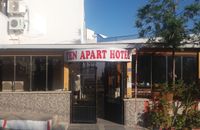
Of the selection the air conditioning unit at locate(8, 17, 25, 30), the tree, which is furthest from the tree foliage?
the air conditioning unit at locate(8, 17, 25, 30)

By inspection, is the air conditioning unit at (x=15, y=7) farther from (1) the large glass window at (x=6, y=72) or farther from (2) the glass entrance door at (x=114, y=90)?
(2) the glass entrance door at (x=114, y=90)

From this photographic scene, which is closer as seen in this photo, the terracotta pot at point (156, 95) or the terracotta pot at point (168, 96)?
the terracotta pot at point (168, 96)

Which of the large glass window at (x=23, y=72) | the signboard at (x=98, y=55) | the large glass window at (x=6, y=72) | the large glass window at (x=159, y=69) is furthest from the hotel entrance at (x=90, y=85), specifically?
the large glass window at (x=6, y=72)

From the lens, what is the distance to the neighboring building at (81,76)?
1884 centimetres

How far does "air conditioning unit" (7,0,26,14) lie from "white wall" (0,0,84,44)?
0.56 m

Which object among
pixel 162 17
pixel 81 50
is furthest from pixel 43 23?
pixel 162 17

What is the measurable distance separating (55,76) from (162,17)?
229 inches

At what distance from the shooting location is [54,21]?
26.3 meters

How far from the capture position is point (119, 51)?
1866 centimetres

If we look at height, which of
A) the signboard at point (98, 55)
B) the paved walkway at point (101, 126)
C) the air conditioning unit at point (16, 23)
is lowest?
the paved walkway at point (101, 126)

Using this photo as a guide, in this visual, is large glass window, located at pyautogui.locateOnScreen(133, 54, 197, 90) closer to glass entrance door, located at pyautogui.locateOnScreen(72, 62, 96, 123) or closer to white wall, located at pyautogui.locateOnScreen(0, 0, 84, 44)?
glass entrance door, located at pyautogui.locateOnScreen(72, 62, 96, 123)

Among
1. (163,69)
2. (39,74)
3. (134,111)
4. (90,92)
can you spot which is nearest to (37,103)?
(39,74)

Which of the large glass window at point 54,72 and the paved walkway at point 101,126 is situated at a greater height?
the large glass window at point 54,72

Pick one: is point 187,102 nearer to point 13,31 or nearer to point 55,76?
point 55,76
